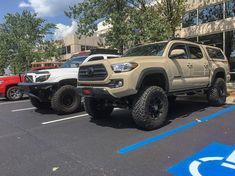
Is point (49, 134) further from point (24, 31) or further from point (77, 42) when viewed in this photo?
point (77, 42)

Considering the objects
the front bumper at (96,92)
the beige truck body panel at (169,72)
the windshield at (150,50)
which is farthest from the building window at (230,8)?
the front bumper at (96,92)

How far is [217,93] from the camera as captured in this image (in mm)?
→ 8164

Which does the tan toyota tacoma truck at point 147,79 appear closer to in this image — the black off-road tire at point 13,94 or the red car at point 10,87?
the red car at point 10,87

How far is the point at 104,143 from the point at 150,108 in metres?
1.41

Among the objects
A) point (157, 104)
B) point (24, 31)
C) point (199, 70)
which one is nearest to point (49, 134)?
point (157, 104)

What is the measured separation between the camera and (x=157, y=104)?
19.4ft

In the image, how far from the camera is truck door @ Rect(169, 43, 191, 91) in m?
6.38

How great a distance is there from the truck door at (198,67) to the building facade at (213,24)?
7470mm

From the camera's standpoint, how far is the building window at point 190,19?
1630cm

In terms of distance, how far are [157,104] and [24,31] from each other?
3490 centimetres

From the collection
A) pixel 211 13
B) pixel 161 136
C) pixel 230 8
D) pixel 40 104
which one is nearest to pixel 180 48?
pixel 161 136

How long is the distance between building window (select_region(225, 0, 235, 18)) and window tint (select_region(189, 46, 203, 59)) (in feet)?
26.3

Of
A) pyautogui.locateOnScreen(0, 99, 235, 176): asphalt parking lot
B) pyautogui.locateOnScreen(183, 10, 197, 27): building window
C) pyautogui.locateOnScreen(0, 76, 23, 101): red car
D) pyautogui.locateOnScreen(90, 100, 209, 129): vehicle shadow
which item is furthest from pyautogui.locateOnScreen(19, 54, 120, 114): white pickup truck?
pyautogui.locateOnScreen(183, 10, 197, 27): building window

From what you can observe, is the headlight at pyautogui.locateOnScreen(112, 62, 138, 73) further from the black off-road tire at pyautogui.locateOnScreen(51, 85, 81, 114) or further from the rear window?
the rear window
